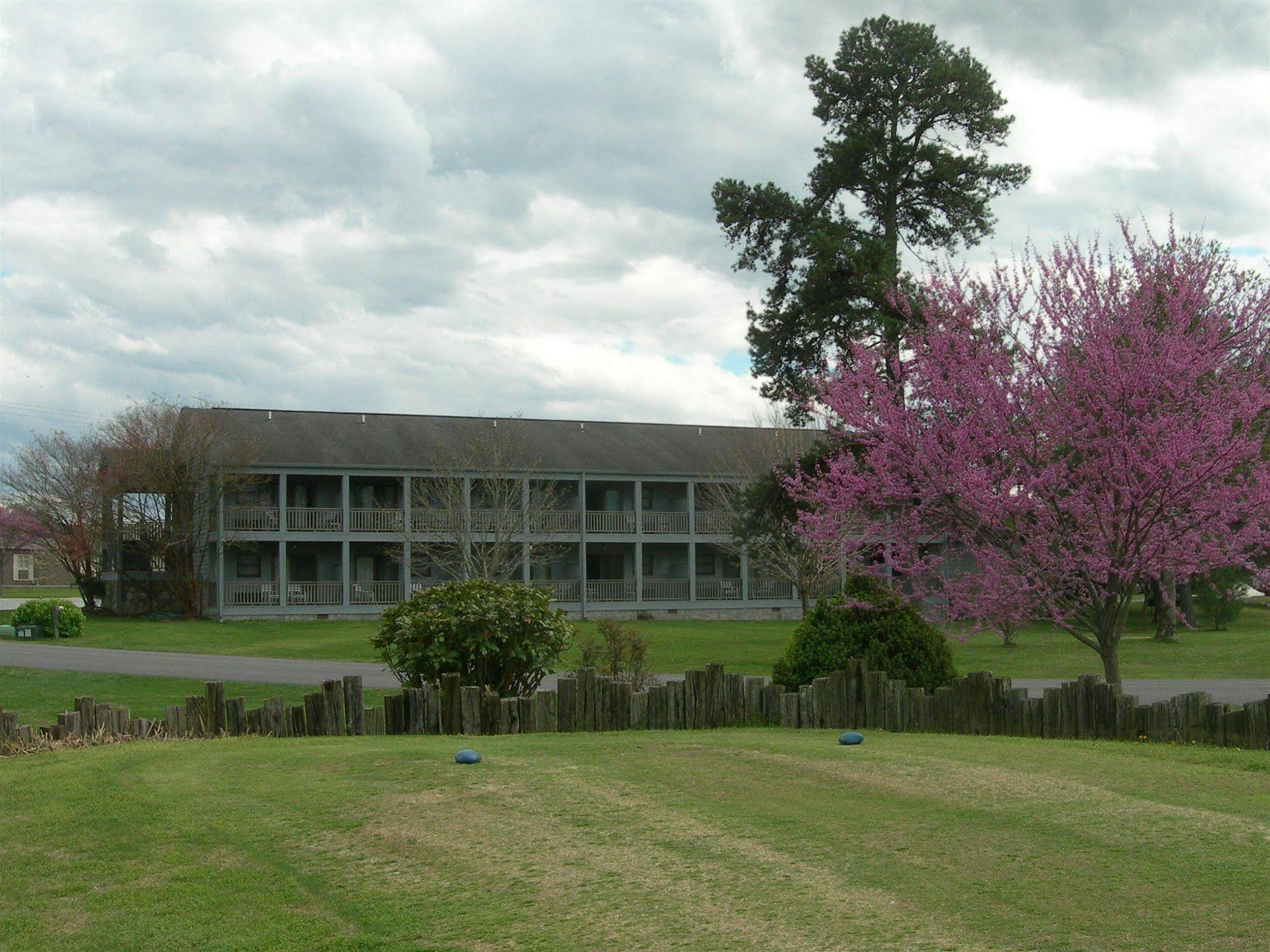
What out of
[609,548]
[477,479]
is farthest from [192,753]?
[609,548]

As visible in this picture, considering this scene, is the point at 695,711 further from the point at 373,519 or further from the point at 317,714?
the point at 373,519

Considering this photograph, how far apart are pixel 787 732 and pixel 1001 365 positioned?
5.07 m

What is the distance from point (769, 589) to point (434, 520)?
16.1 meters

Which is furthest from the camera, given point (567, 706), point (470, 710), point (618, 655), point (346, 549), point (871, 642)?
point (346, 549)

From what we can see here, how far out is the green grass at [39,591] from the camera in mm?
80188

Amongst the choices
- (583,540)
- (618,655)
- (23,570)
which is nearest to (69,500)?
(583,540)

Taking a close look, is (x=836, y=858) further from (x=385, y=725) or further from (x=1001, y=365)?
(x=1001, y=365)

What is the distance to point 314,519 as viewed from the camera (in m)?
47.0

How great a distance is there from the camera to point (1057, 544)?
1317 cm

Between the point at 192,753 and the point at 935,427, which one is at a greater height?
the point at 935,427

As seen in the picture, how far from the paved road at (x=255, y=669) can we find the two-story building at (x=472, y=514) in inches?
528

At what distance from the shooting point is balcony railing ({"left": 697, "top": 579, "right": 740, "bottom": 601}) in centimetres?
5238

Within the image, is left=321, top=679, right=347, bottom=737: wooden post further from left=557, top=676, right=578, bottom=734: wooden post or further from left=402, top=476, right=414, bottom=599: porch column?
left=402, top=476, right=414, bottom=599: porch column

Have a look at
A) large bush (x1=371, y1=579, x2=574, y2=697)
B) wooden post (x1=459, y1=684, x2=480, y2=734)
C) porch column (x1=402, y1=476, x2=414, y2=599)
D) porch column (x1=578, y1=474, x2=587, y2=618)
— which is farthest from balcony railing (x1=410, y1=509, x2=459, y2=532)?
wooden post (x1=459, y1=684, x2=480, y2=734)
